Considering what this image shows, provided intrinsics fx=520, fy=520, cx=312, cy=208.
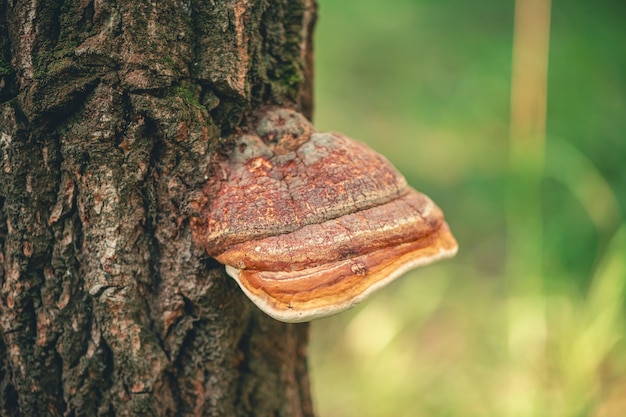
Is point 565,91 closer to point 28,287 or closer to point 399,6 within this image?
point 399,6

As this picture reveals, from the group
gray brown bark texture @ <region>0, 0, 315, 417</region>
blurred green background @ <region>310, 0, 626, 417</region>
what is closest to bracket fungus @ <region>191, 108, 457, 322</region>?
gray brown bark texture @ <region>0, 0, 315, 417</region>

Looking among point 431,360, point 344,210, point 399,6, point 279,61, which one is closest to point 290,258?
point 344,210

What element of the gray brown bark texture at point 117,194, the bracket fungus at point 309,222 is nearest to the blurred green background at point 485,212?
the bracket fungus at point 309,222

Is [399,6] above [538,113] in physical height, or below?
above

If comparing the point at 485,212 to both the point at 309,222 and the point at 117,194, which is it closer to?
the point at 309,222

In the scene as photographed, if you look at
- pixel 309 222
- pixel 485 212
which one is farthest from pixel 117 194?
pixel 485 212
